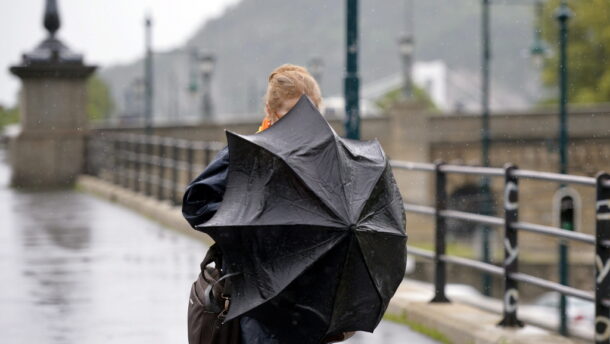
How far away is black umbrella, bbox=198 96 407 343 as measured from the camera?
14.0ft

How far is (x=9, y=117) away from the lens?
61.7 m

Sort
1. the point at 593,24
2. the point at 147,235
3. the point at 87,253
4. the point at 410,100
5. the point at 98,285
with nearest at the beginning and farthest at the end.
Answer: the point at 98,285, the point at 87,253, the point at 147,235, the point at 410,100, the point at 593,24

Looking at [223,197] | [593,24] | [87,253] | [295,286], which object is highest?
[593,24]

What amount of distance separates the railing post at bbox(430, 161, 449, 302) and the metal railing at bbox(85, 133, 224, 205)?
7744 millimetres

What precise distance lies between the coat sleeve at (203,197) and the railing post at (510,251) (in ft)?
11.8

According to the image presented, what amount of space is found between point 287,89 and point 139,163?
719 inches

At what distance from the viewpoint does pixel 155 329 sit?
8.54 meters

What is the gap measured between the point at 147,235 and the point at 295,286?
36.5 ft

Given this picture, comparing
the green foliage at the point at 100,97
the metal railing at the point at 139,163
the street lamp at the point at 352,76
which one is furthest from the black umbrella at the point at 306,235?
the green foliage at the point at 100,97

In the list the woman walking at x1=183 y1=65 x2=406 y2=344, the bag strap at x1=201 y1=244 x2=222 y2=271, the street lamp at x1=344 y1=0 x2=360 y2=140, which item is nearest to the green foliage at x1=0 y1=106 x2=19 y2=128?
the street lamp at x1=344 y1=0 x2=360 y2=140

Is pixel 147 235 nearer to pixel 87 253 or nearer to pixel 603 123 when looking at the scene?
pixel 87 253

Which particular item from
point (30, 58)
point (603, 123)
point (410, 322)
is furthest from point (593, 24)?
point (410, 322)

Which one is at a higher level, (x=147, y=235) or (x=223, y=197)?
(x=223, y=197)

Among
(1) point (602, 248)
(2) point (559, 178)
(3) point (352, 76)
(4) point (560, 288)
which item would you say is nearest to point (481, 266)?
(4) point (560, 288)
